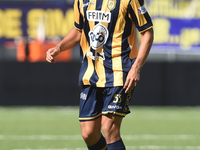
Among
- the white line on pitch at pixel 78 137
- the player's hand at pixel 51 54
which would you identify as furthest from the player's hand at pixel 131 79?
the white line on pitch at pixel 78 137

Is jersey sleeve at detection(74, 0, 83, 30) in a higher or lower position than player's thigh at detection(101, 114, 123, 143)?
higher

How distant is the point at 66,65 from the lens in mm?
12617

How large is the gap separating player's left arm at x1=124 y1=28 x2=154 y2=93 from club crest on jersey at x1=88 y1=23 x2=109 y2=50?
36 centimetres

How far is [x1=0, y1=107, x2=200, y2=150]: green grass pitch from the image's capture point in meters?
6.60

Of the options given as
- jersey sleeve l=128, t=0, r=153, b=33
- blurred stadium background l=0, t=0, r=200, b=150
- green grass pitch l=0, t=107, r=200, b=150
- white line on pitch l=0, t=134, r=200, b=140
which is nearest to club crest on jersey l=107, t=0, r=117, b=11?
jersey sleeve l=128, t=0, r=153, b=33

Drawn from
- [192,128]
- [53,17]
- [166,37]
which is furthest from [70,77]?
[192,128]

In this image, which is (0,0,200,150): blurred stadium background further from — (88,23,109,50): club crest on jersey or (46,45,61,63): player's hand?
(88,23,109,50): club crest on jersey

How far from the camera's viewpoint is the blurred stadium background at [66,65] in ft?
39.6

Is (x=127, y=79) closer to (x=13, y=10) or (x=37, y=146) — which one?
(x=37, y=146)

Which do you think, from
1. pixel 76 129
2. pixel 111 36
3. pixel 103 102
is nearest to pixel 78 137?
pixel 76 129

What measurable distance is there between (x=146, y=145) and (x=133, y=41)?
2.81 metres

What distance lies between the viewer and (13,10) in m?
12.1

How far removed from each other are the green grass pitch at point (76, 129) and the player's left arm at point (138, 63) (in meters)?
2.56

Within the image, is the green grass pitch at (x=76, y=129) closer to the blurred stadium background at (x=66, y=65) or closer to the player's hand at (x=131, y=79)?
the blurred stadium background at (x=66, y=65)
